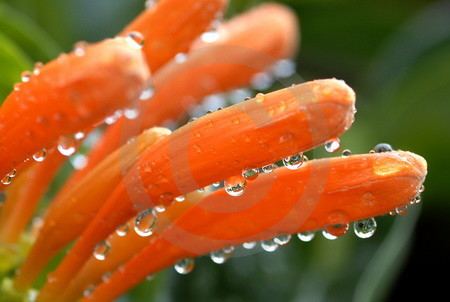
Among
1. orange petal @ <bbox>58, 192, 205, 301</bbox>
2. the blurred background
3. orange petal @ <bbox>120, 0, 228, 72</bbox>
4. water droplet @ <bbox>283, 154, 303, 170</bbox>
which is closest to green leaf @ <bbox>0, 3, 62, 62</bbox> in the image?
the blurred background

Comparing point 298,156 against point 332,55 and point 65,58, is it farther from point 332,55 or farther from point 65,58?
point 332,55

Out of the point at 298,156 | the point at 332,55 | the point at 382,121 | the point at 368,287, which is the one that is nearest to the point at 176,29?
the point at 298,156

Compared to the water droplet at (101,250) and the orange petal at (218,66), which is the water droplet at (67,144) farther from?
the orange petal at (218,66)

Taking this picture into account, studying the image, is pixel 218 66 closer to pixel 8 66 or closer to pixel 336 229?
pixel 8 66

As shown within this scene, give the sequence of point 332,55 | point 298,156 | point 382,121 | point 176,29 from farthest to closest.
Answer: point 332,55, point 382,121, point 176,29, point 298,156

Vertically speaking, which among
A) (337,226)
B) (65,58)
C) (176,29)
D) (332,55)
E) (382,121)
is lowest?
(337,226)

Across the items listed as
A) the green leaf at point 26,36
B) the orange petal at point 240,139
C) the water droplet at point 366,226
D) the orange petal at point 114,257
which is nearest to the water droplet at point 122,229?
the orange petal at point 114,257

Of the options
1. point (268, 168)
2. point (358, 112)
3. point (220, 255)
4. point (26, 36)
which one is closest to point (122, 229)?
point (220, 255)
